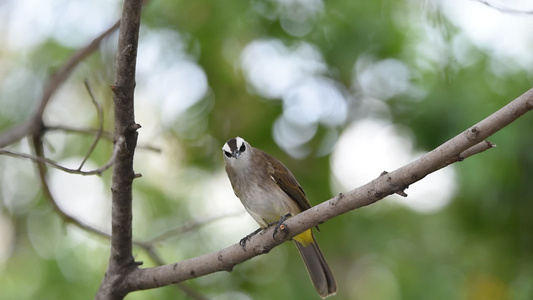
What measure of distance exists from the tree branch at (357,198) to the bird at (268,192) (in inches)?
40.6

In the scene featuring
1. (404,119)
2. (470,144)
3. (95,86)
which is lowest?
(470,144)

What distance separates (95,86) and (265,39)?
4.78 ft

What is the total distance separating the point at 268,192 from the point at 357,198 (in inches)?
64.2

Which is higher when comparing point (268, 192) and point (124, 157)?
point (268, 192)

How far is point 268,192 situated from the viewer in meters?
3.81

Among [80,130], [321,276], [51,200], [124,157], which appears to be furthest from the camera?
[321,276]

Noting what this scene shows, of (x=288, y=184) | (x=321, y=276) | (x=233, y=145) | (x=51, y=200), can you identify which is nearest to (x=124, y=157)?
(x=51, y=200)

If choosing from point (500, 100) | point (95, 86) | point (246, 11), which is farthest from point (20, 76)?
point (500, 100)

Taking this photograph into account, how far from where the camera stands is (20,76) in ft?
18.7

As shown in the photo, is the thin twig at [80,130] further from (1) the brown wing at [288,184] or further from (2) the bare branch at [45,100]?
(1) the brown wing at [288,184]

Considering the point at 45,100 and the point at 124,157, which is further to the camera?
the point at 45,100

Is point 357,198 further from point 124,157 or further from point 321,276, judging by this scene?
point 321,276

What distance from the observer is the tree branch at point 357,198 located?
188 cm

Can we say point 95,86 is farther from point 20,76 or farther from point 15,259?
point 15,259
